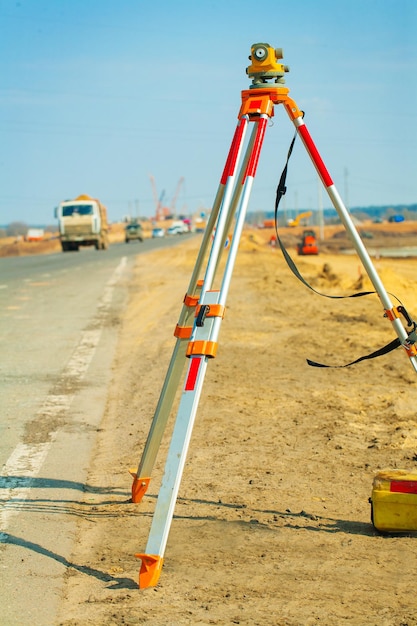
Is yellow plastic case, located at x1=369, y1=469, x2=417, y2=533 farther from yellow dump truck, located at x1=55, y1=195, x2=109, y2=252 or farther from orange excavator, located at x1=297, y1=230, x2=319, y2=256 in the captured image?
yellow dump truck, located at x1=55, y1=195, x2=109, y2=252

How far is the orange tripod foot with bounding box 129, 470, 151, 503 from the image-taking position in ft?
16.2

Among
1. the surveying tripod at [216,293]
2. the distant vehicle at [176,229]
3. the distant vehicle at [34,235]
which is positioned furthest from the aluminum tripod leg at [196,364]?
the distant vehicle at [176,229]

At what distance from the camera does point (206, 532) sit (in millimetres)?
4543

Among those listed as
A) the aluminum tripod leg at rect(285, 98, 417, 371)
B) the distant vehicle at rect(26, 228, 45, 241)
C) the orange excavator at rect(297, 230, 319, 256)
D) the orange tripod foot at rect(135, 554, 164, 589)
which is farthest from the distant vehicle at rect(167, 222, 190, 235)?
the orange tripod foot at rect(135, 554, 164, 589)

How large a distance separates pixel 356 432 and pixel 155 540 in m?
3.12

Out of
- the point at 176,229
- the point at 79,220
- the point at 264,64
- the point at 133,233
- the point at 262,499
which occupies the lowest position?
the point at 176,229

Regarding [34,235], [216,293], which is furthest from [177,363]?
[34,235]

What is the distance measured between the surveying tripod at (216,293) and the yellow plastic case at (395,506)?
2.03 feet

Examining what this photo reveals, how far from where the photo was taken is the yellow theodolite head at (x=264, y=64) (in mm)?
4367

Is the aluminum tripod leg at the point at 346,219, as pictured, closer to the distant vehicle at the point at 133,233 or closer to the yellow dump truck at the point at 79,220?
the yellow dump truck at the point at 79,220

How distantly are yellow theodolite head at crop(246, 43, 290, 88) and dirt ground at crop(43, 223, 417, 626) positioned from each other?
7.47ft

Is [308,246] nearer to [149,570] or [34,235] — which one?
[149,570]

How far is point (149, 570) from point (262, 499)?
4.70 feet

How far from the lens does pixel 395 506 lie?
14.1 ft
